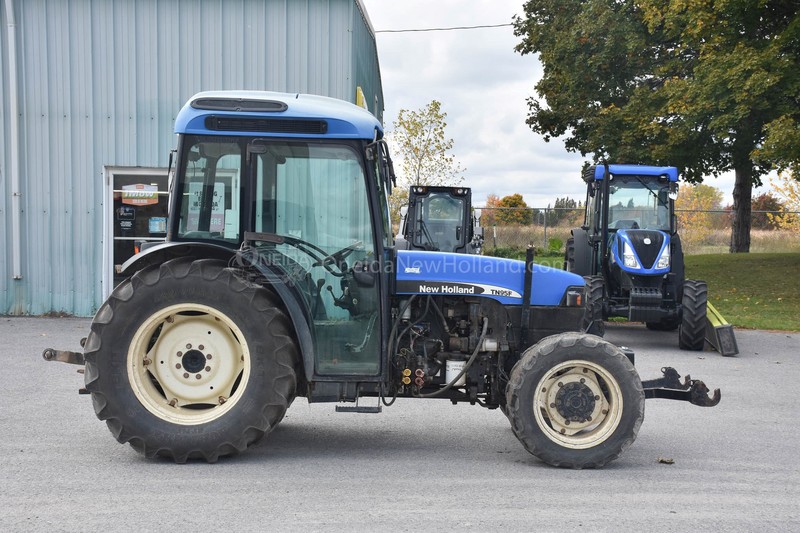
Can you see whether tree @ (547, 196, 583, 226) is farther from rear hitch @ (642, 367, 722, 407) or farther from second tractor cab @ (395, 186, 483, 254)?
rear hitch @ (642, 367, 722, 407)

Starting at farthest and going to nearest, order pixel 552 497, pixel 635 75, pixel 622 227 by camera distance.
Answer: pixel 635 75 < pixel 622 227 < pixel 552 497

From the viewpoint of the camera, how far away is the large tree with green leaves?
17.8 meters

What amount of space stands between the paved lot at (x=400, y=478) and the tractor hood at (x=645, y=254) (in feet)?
16.7

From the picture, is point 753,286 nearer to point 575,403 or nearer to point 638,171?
point 638,171

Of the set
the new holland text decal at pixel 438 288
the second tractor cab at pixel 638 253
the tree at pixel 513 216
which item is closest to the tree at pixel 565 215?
the tree at pixel 513 216

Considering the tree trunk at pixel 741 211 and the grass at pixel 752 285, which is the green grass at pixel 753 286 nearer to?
the grass at pixel 752 285

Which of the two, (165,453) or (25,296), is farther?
(25,296)

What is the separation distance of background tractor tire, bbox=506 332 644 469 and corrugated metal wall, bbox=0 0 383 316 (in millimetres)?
9583

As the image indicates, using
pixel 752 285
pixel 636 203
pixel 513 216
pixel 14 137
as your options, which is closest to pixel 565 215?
pixel 513 216

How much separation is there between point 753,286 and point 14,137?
1730 centimetres

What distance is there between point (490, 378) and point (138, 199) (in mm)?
10040

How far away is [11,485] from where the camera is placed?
522 cm

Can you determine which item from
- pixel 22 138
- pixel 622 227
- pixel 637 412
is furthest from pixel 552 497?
pixel 22 138

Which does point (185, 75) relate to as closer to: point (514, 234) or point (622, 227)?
point (622, 227)
